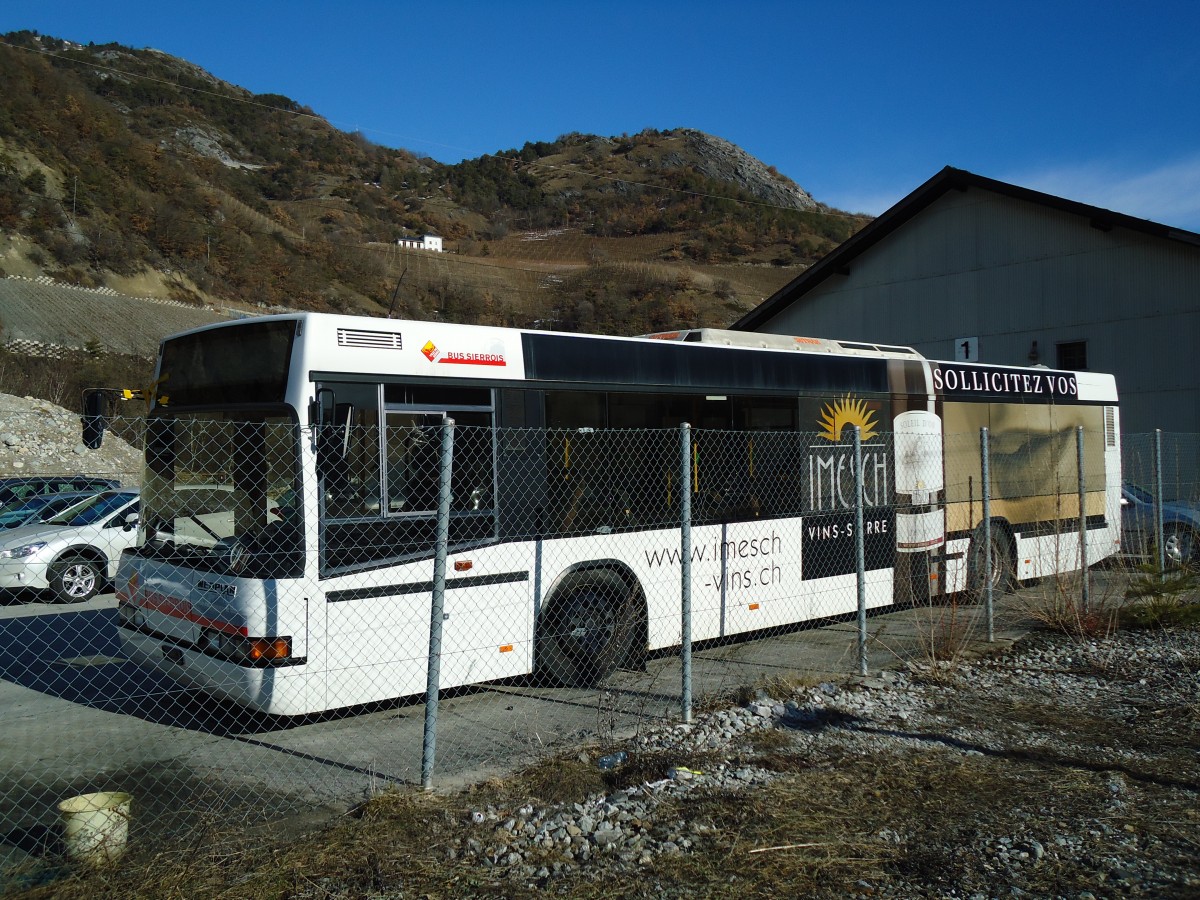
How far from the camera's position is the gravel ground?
4074mm

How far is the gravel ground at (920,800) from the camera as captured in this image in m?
4.07

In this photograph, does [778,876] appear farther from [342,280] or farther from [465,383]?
[342,280]

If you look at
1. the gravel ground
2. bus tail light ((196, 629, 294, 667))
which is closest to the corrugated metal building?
the gravel ground

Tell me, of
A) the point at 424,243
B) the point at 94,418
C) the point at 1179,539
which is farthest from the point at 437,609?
the point at 424,243

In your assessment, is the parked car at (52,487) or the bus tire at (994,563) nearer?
the bus tire at (994,563)

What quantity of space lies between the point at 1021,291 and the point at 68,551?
2136 centimetres

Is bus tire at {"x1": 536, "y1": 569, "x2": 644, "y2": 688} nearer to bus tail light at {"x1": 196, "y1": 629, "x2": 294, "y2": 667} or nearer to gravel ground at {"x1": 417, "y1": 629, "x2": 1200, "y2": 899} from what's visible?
gravel ground at {"x1": 417, "y1": 629, "x2": 1200, "y2": 899}

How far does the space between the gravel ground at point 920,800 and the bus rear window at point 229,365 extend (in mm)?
3220

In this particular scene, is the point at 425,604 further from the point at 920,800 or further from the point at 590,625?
the point at 920,800

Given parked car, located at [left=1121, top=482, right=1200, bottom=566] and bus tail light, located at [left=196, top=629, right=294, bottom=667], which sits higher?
parked car, located at [left=1121, top=482, right=1200, bottom=566]

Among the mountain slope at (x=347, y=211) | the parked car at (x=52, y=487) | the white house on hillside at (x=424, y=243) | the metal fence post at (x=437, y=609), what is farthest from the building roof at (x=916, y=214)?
the white house on hillside at (x=424, y=243)

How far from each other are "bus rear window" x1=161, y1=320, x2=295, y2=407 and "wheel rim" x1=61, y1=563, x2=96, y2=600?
269 inches

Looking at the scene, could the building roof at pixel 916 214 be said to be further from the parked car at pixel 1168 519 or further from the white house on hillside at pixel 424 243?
the white house on hillside at pixel 424 243

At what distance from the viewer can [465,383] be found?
6871 millimetres
